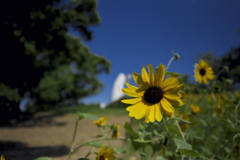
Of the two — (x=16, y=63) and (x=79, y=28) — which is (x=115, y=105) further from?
(x=16, y=63)

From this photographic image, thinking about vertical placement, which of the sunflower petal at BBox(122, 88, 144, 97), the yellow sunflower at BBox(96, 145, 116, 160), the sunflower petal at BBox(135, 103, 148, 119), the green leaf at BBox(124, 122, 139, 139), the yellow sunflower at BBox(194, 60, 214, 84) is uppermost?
the yellow sunflower at BBox(194, 60, 214, 84)

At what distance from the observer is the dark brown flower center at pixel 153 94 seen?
0.77m

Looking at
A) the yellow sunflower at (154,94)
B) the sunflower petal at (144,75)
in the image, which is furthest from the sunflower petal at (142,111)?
the sunflower petal at (144,75)

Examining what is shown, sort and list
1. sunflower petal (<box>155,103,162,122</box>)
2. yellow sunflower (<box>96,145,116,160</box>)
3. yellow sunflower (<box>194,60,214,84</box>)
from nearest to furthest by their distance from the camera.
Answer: sunflower petal (<box>155,103,162,122</box>) < yellow sunflower (<box>96,145,116,160</box>) < yellow sunflower (<box>194,60,214,84</box>)

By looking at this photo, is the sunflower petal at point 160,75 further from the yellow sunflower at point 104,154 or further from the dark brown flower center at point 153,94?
the yellow sunflower at point 104,154

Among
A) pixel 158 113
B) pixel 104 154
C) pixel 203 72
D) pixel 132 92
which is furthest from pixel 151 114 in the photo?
pixel 203 72

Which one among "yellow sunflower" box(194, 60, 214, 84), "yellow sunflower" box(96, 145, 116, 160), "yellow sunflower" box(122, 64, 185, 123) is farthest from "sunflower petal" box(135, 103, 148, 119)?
"yellow sunflower" box(194, 60, 214, 84)

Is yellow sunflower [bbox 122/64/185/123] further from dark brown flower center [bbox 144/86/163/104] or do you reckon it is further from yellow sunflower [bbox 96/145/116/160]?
yellow sunflower [bbox 96/145/116/160]

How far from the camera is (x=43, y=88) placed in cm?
843

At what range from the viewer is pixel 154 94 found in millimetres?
791

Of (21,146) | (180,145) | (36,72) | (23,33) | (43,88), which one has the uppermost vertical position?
(43,88)

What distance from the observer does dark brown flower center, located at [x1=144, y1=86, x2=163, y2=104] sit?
77 centimetres

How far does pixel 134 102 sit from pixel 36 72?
3094 millimetres

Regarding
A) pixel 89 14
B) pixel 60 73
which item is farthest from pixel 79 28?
pixel 60 73
